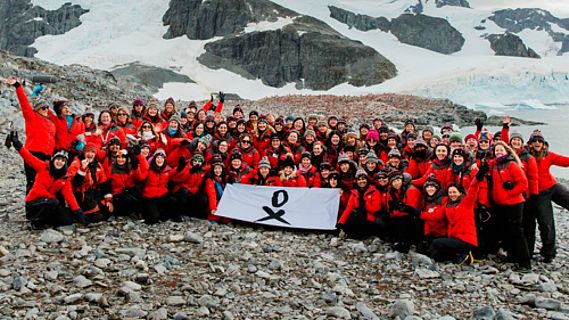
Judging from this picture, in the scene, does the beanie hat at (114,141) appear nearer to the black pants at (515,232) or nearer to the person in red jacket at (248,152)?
the person in red jacket at (248,152)

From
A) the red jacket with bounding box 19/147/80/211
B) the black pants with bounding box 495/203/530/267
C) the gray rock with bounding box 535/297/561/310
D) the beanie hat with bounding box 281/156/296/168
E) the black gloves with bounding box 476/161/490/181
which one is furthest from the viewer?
the beanie hat with bounding box 281/156/296/168

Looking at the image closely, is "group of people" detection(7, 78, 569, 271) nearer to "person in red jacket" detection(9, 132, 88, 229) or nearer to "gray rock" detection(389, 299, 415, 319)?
"person in red jacket" detection(9, 132, 88, 229)

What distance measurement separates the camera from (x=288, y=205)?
8.48m

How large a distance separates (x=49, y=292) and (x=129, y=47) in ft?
314

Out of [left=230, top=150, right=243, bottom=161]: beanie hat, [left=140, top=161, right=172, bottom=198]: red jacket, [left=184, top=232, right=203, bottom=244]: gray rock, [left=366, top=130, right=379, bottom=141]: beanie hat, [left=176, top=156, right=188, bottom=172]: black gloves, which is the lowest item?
[left=184, top=232, right=203, bottom=244]: gray rock

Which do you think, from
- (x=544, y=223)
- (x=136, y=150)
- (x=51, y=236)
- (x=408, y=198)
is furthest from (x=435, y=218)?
(x=51, y=236)

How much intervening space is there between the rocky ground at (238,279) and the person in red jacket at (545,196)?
307 millimetres

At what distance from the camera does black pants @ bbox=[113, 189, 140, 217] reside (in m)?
7.95

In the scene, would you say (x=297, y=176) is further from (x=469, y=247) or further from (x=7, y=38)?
(x=7, y=38)

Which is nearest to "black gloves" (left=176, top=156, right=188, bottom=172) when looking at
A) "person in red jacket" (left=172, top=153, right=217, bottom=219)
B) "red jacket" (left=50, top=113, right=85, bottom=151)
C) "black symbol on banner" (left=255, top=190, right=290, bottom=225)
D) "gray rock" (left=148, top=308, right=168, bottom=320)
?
"person in red jacket" (left=172, top=153, right=217, bottom=219)

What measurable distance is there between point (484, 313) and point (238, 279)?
2768 millimetres

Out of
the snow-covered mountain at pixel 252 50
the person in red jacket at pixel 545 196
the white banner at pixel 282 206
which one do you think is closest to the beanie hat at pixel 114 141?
the white banner at pixel 282 206

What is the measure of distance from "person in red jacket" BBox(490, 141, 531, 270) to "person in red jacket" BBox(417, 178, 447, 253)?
0.71m

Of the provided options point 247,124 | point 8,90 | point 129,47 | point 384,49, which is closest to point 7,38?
point 129,47
